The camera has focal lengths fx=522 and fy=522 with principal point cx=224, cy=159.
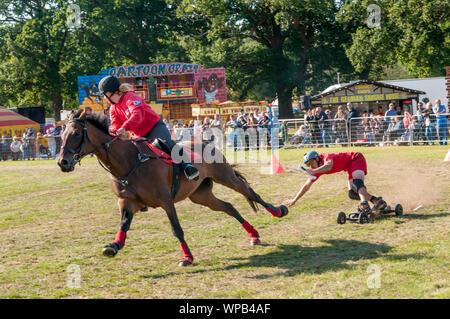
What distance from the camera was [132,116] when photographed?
798cm

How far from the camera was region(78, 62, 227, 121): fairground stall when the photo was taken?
1735 inches

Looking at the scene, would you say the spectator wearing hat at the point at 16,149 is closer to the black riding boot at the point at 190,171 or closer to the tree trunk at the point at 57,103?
the black riding boot at the point at 190,171

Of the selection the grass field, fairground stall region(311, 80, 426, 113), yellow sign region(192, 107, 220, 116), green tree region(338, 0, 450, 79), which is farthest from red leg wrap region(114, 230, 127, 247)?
green tree region(338, 0, 450, 79)

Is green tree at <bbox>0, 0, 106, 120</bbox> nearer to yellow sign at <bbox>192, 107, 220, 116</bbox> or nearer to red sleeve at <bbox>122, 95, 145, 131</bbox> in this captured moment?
yellow sign at <bbox>192, 107, 220, 116</bbox>

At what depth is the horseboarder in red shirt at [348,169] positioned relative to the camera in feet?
32.4

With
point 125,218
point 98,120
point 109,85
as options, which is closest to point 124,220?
point 125,218

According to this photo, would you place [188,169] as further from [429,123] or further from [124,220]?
[429,123]

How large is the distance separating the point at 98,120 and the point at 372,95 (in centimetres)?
3023

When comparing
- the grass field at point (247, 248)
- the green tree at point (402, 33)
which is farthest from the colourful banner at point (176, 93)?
the grass field at point (247, 248)

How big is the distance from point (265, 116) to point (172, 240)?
15561 mm

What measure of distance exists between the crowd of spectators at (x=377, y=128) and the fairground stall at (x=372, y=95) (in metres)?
11.8
